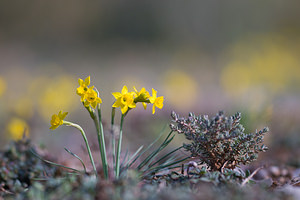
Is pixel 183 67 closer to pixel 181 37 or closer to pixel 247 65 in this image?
pixel 247 65

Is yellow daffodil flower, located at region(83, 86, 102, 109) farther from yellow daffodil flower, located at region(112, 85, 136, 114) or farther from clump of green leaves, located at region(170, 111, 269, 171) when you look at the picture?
clump of green leaves, located at region(170, 111, 269, 171)

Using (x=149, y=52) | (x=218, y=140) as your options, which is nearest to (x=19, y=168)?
(x=218, y=140)

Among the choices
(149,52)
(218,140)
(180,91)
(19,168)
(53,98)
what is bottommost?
(19,168)

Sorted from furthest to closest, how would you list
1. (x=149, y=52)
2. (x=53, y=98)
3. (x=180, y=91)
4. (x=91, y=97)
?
(x=149, y=52) < (x=180, y=91) < (x=53, y=98) < (x=91, y=97)

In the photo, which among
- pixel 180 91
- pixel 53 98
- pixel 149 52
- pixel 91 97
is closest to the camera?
pixel 91 97

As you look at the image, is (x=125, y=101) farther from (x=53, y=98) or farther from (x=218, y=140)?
(x=53, y=98)

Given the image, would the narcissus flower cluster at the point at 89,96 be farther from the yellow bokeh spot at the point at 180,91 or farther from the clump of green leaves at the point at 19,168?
the yellow bokeh spot at the point at 180,91
